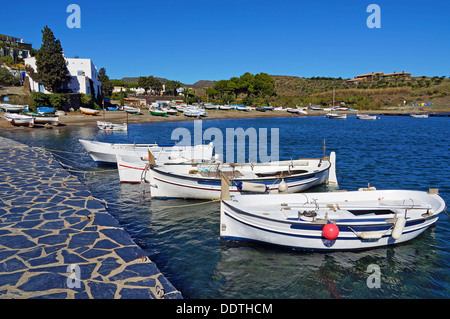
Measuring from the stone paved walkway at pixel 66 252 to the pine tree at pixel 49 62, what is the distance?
5024cm

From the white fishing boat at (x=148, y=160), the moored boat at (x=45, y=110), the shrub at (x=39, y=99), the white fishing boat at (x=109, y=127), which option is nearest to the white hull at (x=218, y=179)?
the white fishing boat at (x=148, y=160)

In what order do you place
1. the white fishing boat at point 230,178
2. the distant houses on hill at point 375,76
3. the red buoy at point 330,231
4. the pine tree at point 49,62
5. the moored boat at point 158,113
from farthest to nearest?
the distant houses on hill at point 375,76
the moored boat at point 158,113
the pine tree at point 49,62
the white fishing boat at point 230,178
the red buoy at point 330,231

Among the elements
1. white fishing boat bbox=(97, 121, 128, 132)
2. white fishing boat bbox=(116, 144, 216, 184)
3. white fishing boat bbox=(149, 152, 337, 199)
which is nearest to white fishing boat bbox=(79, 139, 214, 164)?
white fishing boat bbox=(116, 144, 216, 184)

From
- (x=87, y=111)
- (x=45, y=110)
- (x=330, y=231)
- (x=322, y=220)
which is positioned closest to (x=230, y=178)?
(x=322, y=220)

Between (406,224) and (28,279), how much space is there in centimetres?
1043

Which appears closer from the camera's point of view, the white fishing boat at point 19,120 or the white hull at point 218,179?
the white hull at point 218,179

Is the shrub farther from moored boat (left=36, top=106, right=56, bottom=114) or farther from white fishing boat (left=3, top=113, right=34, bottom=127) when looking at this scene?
white fishing boat (left=3, top=113, right=34, bottom=127)

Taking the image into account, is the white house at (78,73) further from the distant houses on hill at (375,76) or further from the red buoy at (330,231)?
the distant houses on hill at (375,76)

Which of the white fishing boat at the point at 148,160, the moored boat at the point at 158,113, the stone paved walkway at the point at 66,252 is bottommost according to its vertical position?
the stone paved walkway at the point at 66,252

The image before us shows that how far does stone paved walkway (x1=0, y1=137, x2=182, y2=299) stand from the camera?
6.23 m

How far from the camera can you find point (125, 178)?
17688 mm

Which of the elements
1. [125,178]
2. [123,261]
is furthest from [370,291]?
[125,178]

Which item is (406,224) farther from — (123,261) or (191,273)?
(123,261)

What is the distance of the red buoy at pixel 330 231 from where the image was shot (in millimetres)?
9023
